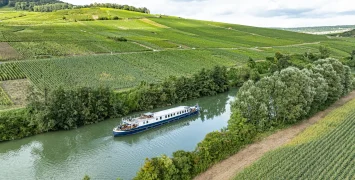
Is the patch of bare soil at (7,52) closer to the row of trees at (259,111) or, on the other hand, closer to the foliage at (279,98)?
the row of trees at (259,111)

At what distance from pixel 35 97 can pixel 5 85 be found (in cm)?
1993

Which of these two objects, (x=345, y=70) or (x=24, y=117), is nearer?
(x=24, y=117)

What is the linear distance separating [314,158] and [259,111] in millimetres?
12752

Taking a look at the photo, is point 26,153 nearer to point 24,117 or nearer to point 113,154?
point 24,117

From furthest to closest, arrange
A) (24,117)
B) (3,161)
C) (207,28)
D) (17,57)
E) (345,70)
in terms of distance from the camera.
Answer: (207,28)
(17,57)
(345,70)
(24,117)
(3,161)

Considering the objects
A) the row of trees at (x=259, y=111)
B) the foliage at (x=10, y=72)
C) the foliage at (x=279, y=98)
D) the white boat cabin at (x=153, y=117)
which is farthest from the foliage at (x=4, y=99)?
the foliage at (x=279, y=98)

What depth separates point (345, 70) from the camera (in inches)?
2547

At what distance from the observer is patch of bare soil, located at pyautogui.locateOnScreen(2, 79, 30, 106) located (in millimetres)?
59938

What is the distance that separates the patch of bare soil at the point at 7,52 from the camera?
272 ft

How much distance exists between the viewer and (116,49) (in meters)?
102

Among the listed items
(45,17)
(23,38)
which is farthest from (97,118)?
(45,17)

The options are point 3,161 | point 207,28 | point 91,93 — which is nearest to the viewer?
point 3,161

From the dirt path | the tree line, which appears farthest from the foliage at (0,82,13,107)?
the dirt path

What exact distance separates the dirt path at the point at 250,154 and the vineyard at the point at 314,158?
6.28 ft
